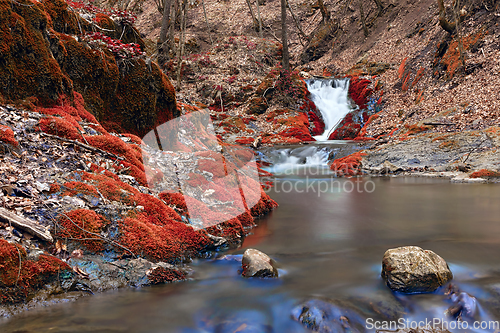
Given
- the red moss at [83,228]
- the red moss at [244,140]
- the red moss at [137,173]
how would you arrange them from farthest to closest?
the red moss at [244,140] → the red moss at [137,173] → the red moss at [83,228]

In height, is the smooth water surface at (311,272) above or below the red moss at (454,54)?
below

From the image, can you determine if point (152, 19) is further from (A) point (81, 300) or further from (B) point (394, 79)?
(A) point (81, 300)

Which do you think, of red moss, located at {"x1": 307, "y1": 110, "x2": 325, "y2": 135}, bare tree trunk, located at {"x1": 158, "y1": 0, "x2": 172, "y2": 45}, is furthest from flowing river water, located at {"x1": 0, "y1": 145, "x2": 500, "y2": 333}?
bare tree trunk, located at {"x1": 158, "y1": 0, "x2": 172, "y2": 45}

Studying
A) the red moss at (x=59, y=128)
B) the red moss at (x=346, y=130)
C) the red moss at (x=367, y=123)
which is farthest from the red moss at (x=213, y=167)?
the red moss at (x=346, y=130)

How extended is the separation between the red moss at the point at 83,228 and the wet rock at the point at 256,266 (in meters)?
2.13

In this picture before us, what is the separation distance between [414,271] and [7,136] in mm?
6501

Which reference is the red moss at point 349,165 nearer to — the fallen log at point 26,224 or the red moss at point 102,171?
the red moss at point 102,171

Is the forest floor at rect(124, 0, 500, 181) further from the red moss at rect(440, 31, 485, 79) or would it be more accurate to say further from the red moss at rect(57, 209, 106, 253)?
the red moss at rect(57, 209, 106, 253)

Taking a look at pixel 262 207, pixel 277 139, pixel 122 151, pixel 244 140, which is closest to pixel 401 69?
pixel 277 139

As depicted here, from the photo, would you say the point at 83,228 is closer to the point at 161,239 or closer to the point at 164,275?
the point at 161,239

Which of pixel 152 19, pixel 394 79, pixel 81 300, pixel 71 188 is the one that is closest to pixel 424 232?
pixel 81 300

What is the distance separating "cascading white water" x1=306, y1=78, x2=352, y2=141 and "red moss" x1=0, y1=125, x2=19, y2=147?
19.5m

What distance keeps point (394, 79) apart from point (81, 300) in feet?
78.6

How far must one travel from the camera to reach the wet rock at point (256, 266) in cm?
435
